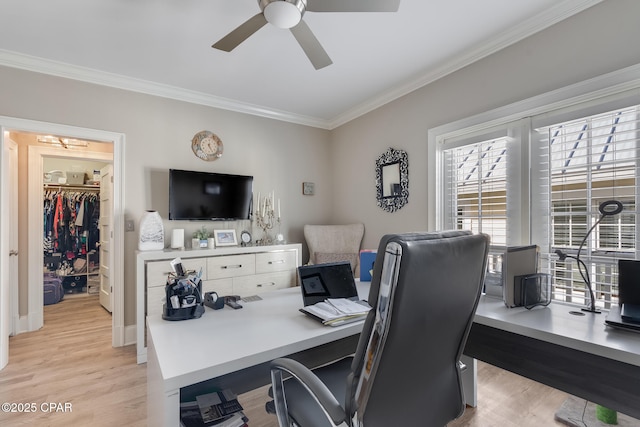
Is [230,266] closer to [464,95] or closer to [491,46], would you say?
[464,95]

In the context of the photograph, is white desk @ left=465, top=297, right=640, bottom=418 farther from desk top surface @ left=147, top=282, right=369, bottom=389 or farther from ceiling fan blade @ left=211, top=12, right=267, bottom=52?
ceiling fan blade @ left=211, top=12, right=267, bottom=52

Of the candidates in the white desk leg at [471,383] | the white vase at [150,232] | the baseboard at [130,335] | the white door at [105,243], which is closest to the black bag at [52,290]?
the white door at [105,243]

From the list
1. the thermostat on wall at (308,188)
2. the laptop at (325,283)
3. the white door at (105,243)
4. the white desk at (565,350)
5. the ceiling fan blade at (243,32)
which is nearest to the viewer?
the white desk at (565,350)

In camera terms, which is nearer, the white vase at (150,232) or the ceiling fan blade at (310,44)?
the ceiling fan blade at (310,44)

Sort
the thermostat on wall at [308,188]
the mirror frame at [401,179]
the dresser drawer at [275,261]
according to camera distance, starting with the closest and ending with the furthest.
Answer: the mirror frame at [401,179] < the dresser drawer at [275,261] < the thermostat on wall at [308,188]

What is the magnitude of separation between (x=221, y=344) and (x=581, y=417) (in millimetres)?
2233

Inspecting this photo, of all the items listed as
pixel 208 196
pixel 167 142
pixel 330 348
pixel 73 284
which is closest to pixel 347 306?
pixel 330 348

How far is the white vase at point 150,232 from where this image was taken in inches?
113

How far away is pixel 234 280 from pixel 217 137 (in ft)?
5.50

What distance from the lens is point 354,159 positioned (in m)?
3.98

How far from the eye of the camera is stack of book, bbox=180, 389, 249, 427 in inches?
46.3

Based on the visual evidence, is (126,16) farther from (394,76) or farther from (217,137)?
(394,76)

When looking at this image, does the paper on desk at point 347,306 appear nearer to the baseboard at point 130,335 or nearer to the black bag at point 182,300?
the black bag at point 182,300

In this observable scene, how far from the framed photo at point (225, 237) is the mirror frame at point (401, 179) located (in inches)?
68.8
